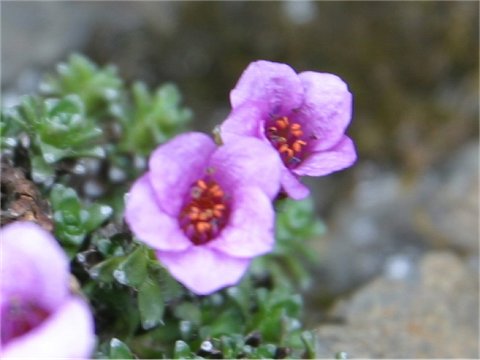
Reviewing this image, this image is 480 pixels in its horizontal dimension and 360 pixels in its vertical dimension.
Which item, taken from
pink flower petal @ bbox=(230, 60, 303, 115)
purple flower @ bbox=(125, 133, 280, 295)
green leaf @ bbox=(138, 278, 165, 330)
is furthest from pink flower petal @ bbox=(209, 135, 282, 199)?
green leaf @ bbox=(138, 278, 165, 330)

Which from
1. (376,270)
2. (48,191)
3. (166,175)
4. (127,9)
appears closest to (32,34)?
(127,9)

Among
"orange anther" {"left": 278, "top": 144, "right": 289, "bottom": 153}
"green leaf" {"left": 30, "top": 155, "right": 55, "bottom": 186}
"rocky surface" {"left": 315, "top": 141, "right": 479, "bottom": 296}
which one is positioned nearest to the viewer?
"orange anther" {"left": 278, "top": 144, "right": 289, "bottom": 153}

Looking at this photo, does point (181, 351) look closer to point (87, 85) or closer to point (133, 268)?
point (133, 268)

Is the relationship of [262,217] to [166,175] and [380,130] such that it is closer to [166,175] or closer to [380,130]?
[166,175]

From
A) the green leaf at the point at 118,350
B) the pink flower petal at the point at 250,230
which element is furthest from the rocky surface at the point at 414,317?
the pink flower petal at the point at 250,230

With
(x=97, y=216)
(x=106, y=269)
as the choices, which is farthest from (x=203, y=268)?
(x=97, y=216)

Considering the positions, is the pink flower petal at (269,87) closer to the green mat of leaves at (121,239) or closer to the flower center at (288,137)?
the flower center at (288,137)

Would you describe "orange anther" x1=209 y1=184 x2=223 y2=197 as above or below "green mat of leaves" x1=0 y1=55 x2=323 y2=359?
above

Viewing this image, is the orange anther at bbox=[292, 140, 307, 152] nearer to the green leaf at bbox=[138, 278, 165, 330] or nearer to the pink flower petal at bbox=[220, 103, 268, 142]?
the pink flower petal at bbox=[220, 103, 268, 142]
